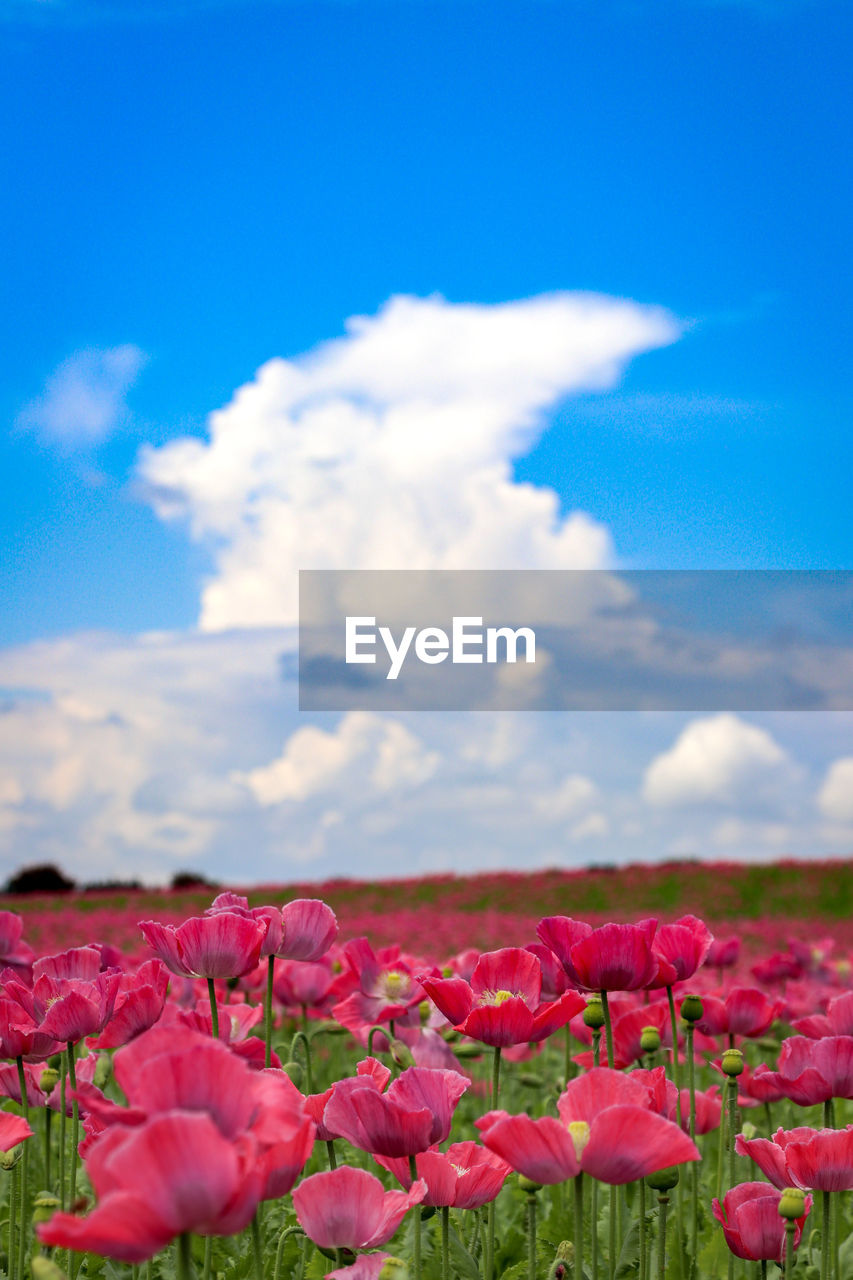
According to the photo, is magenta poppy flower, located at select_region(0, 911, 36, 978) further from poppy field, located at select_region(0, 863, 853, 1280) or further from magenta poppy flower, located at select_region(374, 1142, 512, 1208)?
magenta poppy flower, located at select_region(374, 1142, 512, 1208)

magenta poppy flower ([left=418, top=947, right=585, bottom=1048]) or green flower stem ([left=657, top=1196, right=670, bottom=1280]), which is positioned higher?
magenta poppy flower ([left=418, top=947, right=585, bottom=1048])

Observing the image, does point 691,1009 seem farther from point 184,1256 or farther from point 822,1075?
point 184,1256

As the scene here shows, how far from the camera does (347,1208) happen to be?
60.9 inches

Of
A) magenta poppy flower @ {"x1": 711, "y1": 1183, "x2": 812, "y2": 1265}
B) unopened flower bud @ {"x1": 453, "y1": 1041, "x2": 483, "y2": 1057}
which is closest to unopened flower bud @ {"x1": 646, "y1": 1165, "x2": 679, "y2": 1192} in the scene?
magenta poppy flower @ {"x1": 711, "y1": 1183, "x2": 812, "y2": 1265}

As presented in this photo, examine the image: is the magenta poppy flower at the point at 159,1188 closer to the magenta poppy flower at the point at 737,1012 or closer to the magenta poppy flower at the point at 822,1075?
the magenta poppy flower at the point at 822,1075

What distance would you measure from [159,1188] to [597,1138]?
1.66 feet

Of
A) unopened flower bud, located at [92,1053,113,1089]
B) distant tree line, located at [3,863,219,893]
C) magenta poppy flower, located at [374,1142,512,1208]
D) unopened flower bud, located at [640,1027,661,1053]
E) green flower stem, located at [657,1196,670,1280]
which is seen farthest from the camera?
distant tree line, located at [3,863,219,893]

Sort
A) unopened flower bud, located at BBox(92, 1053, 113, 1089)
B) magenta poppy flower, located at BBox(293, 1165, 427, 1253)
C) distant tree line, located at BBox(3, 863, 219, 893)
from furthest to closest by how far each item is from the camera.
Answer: distant tree line, located at BBox(3, 863, 219, 893) → unopened flower bud, located at BBox(92, 1053, 113, 1089) → magenta poppy flower, located at BBox(293, 1165, 427, 1253)

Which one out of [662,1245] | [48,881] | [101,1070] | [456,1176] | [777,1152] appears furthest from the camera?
[48,881]

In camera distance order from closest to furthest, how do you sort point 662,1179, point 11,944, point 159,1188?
point 159,1188 < point 662,1179 < point 11,944

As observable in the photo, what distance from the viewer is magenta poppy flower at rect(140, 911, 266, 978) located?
1.82m

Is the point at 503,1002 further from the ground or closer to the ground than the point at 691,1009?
further from the ground

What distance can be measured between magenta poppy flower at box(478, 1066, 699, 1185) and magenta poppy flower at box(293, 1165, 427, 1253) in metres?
0.28

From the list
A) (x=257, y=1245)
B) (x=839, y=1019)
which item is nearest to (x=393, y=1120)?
(x=257, y=1245)
